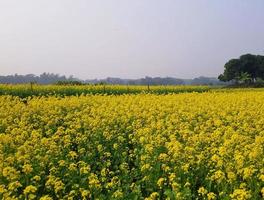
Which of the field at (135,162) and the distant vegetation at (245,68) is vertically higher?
the distant vegetation at (245,68)

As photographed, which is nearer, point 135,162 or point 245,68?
point 135,162

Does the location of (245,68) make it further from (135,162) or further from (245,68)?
(135,162)

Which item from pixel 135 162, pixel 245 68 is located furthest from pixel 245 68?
pixel 135 162

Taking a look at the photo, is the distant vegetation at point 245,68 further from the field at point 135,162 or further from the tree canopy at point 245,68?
the field at point 135,162

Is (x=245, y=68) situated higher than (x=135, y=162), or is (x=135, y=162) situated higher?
(x=245, y=68)

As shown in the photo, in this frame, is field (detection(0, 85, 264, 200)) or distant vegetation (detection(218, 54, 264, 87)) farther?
distant vegetation (detection(218, 54, 264, 87))

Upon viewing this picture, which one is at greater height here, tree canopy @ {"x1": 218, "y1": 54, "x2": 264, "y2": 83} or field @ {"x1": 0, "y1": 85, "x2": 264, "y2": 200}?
tree canopy @ {"x1": 218, "y1": 54, "x2": 264, "y2": 83}

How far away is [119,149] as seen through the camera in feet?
37.3

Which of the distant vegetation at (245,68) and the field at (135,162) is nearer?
the field at (135,162)

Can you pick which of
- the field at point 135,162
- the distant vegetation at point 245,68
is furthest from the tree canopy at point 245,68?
the field at point 135,162

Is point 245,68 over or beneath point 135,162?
over

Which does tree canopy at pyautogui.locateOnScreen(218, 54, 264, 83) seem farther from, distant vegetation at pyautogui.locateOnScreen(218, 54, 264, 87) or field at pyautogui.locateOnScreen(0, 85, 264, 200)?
field at pyautogui.locateOnScreen(0, 85, 264, 200)

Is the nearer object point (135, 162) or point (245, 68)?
point (135, 162)

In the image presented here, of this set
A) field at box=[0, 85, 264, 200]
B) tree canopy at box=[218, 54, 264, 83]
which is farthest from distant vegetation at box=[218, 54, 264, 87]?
field at box=[0, 85, 264, 200]
